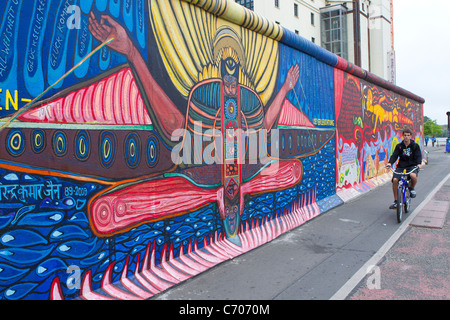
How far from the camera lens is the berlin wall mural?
3.19 meters

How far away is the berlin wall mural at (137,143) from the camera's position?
10.5 feet

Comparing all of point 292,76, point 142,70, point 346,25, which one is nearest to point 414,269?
point 142,70

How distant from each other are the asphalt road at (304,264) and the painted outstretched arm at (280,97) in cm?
211

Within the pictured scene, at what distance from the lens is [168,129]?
4699 millimetres

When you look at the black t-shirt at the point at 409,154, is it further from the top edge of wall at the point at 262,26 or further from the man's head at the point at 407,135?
the top edge of wall at the point at 262,26

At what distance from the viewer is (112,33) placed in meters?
4.00

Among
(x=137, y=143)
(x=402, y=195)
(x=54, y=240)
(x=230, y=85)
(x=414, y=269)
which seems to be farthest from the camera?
(x=402, y=195)

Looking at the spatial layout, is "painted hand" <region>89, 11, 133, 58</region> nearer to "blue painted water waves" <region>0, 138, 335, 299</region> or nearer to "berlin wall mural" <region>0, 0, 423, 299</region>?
"berlin wall mural" <region>0, 0, 423, 299</region>

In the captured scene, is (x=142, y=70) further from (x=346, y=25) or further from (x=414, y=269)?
(x=346, y=25)

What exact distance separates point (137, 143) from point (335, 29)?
1769 inches

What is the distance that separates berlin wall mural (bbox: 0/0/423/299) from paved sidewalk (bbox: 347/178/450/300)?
6.43 ft

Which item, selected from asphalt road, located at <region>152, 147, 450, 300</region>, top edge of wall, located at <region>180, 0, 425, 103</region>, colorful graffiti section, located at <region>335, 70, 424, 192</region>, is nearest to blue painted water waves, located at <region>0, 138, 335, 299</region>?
asphalt road, located at <region>152, 147, 450, 300</region>
